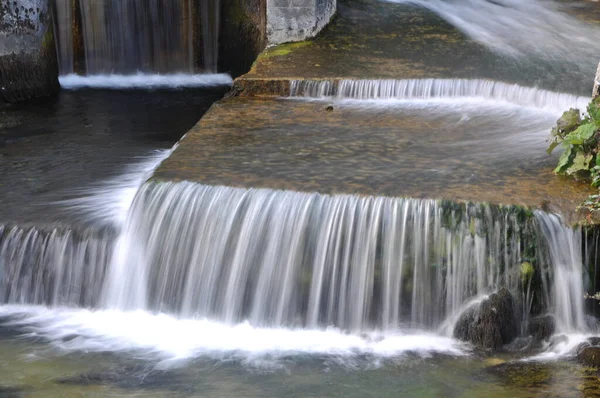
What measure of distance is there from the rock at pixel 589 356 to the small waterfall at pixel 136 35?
8378 millimetres

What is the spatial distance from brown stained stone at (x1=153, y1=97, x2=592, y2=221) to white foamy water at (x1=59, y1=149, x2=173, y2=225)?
1.56ft

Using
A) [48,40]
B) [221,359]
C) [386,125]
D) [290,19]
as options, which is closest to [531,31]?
[290,19]

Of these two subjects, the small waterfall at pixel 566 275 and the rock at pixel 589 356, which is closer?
the rock at pixel 589 356

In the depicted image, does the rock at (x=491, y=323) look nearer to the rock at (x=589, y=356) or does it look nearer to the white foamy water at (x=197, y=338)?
the white foamy water at (x=197, y=338)

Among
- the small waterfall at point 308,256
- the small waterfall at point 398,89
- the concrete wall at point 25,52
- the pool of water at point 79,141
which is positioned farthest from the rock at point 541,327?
the concrete wall at point 25,52

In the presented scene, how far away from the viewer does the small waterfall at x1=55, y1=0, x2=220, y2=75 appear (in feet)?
41.2

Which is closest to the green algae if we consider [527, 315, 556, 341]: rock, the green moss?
the green moss

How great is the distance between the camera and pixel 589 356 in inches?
216

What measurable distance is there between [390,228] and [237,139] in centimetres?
214

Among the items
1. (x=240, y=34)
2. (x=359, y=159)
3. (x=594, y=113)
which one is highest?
(x=240, y=34)

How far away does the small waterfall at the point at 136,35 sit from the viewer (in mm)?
Answer: 12547

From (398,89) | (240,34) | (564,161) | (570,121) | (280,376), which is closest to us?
(280,376)

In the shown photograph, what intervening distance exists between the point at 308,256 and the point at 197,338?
921 millimetres

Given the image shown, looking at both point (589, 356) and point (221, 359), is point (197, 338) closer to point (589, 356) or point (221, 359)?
point (221, 359)
